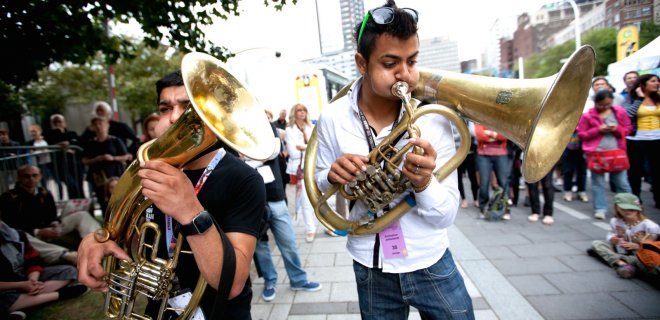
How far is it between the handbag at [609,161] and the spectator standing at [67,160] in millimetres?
8389

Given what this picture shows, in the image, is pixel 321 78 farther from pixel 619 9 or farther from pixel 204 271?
pixel 204 271

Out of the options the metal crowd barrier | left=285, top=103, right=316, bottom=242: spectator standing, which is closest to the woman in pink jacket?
left=285, top=103, right=316, bottom=242: spectator standing

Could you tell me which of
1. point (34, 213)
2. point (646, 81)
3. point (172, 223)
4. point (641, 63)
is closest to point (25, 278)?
point (34, 213)

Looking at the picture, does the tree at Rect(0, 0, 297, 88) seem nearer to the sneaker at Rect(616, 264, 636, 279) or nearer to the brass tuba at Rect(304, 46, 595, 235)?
the brass tuba at Rect(304, 46, 595, 235)

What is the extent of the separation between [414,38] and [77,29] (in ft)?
11.8

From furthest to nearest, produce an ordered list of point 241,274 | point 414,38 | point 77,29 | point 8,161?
1. point 8,161
2. point 77,29
3. point 414,38
4. point 241,274

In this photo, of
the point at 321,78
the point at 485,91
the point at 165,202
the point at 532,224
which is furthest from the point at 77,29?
the point at 321,78

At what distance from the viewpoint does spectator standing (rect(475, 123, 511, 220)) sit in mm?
5301

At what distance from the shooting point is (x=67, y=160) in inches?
262

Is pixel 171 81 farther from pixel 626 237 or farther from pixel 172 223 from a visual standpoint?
pixel 626 237

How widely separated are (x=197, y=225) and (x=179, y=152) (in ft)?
0.80

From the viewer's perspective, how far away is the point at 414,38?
4.79ft

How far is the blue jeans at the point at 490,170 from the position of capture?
5371 millimetres

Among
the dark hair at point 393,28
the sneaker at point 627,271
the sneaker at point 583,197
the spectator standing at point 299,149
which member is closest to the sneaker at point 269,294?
the spectator standing at point 299,149
